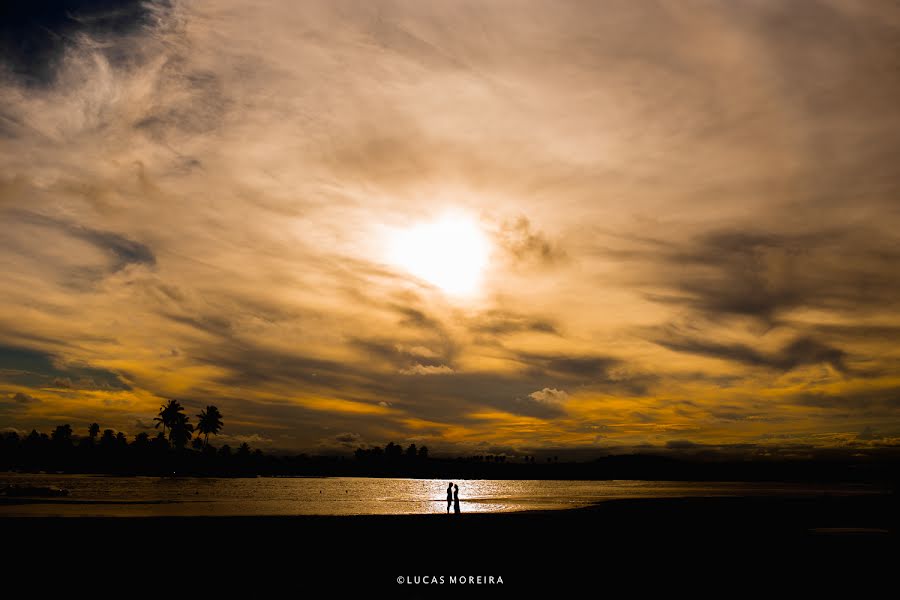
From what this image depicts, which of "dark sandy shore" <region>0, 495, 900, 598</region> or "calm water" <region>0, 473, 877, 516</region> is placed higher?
"dark sandy shore" <region>0, 495, 900, 598</region>

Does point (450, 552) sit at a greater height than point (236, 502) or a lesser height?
greater

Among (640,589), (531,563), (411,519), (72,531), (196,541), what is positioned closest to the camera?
(640,589)

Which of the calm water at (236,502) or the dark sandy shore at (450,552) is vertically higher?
the dark sandy shore at (450,552)

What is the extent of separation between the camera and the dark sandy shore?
63.8 feet

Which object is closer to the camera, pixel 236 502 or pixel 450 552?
pixel 450 552

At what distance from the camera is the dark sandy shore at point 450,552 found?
766 inches

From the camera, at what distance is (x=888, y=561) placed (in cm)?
2378

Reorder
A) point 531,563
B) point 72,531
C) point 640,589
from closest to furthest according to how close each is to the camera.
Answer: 1. point 640,589
2. point 531,563
3. point 72,531

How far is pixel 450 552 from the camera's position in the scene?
24.0 m

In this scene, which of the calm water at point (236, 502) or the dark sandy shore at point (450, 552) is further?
the calm water at point (236, 502)

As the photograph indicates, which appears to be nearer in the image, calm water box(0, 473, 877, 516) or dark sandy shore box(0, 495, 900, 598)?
dark sandy shore box(0, 495, 900, 598)

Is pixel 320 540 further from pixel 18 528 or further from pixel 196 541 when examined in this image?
pixel 18 528

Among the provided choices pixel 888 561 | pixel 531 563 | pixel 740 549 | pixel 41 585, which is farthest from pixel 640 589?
pixel 41 585

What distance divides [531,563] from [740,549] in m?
10.8
